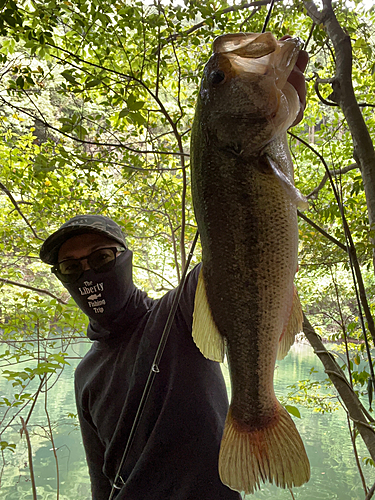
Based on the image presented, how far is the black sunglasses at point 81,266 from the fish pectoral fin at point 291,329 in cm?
101

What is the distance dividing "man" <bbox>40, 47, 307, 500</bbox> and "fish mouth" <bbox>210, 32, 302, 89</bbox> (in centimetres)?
87

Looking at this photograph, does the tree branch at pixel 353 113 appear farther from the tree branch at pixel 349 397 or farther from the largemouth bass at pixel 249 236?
the largemouth bass at pixel 249 236

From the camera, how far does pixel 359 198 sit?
4082mm

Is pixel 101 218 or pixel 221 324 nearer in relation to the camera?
pixel 221 324

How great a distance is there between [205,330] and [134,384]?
83cm

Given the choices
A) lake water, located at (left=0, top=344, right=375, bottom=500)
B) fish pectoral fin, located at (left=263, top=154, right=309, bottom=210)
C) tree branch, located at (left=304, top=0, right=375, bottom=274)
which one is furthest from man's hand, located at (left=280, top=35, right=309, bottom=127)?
lake water, located at (left=0, top=344, right=375, bottom=500)

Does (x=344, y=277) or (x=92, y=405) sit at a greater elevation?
(x=344, y=277)

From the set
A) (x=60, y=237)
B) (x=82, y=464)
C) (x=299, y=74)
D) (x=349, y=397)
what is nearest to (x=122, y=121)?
(x=60, y=237)

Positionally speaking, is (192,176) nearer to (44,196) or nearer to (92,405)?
(92,405)

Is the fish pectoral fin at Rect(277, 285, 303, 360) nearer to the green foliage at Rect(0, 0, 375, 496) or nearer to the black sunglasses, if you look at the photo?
the black sunglasses

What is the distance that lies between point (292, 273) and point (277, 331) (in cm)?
15

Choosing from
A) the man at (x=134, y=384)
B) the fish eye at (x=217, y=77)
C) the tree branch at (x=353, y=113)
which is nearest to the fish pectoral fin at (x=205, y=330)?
the fish eye at (x=217, y=77)

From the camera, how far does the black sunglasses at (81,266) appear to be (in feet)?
5.42

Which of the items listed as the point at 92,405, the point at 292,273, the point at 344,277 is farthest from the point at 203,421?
the point at 344,277
